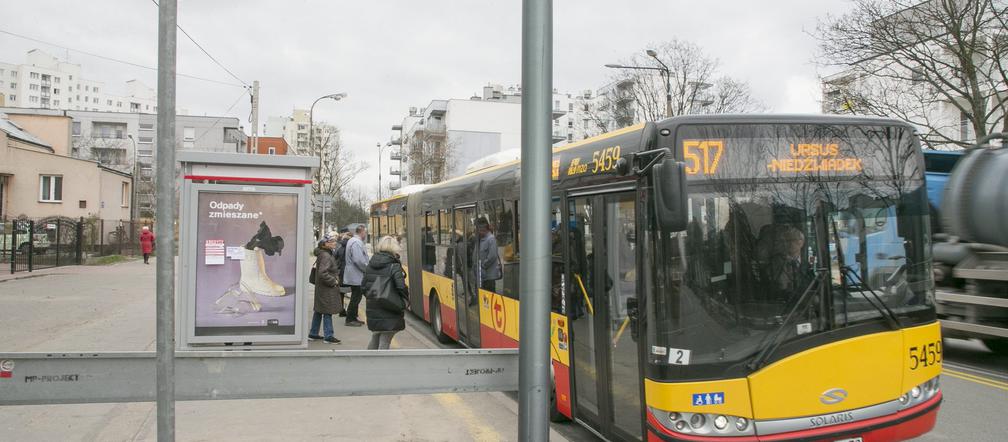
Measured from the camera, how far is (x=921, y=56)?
76.8ft

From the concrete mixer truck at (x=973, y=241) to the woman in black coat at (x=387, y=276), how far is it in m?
5.26

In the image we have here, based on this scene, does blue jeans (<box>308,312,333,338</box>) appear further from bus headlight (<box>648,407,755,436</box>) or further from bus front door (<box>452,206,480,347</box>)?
bus headlight (<box>648,407,755,436</box>)

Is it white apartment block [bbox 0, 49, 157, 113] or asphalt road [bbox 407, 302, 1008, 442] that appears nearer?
asphalt road [bbox 407, 302, 1008, 442]

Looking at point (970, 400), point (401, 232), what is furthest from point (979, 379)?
point (401, 232)

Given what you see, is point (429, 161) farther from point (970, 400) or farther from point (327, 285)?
point (970, 400)

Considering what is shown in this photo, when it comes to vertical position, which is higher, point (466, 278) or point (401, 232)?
point (401, 232)

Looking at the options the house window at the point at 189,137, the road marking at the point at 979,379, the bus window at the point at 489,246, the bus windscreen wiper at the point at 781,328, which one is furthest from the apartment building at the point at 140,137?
the bus windscreen wiper at the point at 781,328

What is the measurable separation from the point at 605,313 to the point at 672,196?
1.56 metres

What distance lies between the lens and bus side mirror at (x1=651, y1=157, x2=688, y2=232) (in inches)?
161

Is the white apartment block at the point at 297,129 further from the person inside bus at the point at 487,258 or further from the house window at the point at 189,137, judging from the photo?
the person inside bus at the point at 487,258

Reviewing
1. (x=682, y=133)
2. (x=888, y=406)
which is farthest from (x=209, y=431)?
(x=888, y=406)

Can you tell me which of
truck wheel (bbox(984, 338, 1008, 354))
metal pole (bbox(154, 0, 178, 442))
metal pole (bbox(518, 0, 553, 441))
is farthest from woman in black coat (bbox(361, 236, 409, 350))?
truck wheel (bbox(984, 338, 1008, 354))

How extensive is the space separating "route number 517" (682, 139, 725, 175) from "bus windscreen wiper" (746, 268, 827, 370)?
3.17ft

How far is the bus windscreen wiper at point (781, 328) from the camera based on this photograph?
4.37 m
